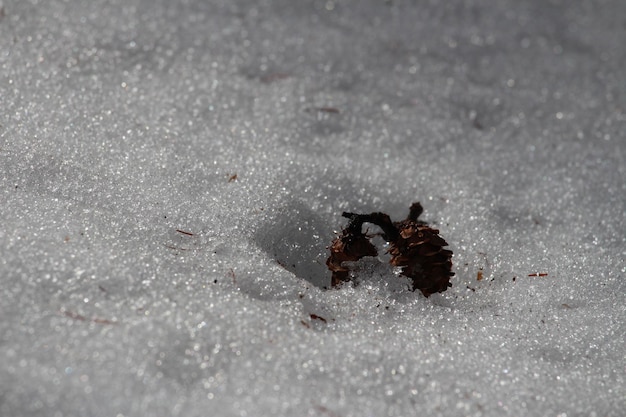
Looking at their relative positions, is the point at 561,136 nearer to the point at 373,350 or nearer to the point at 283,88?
the point at 283,88

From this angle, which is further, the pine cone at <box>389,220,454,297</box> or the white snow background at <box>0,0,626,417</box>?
the pine cone at <box>389,220,454,297</box>

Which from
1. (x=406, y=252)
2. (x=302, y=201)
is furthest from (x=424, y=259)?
(x=302, y=201)

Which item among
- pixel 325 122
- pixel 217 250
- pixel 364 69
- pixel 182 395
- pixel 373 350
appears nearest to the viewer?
pixel 182 395

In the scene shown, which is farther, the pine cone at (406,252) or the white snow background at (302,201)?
the pine cone at (406,252)

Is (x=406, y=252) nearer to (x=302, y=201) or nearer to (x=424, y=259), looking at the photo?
(x=424, y=259)

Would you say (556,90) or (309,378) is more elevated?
(556,90)

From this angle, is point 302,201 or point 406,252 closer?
point 406,252

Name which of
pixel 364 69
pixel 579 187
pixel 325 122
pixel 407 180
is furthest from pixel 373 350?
pixel 364 69

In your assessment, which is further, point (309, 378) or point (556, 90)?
point (556, 90)
